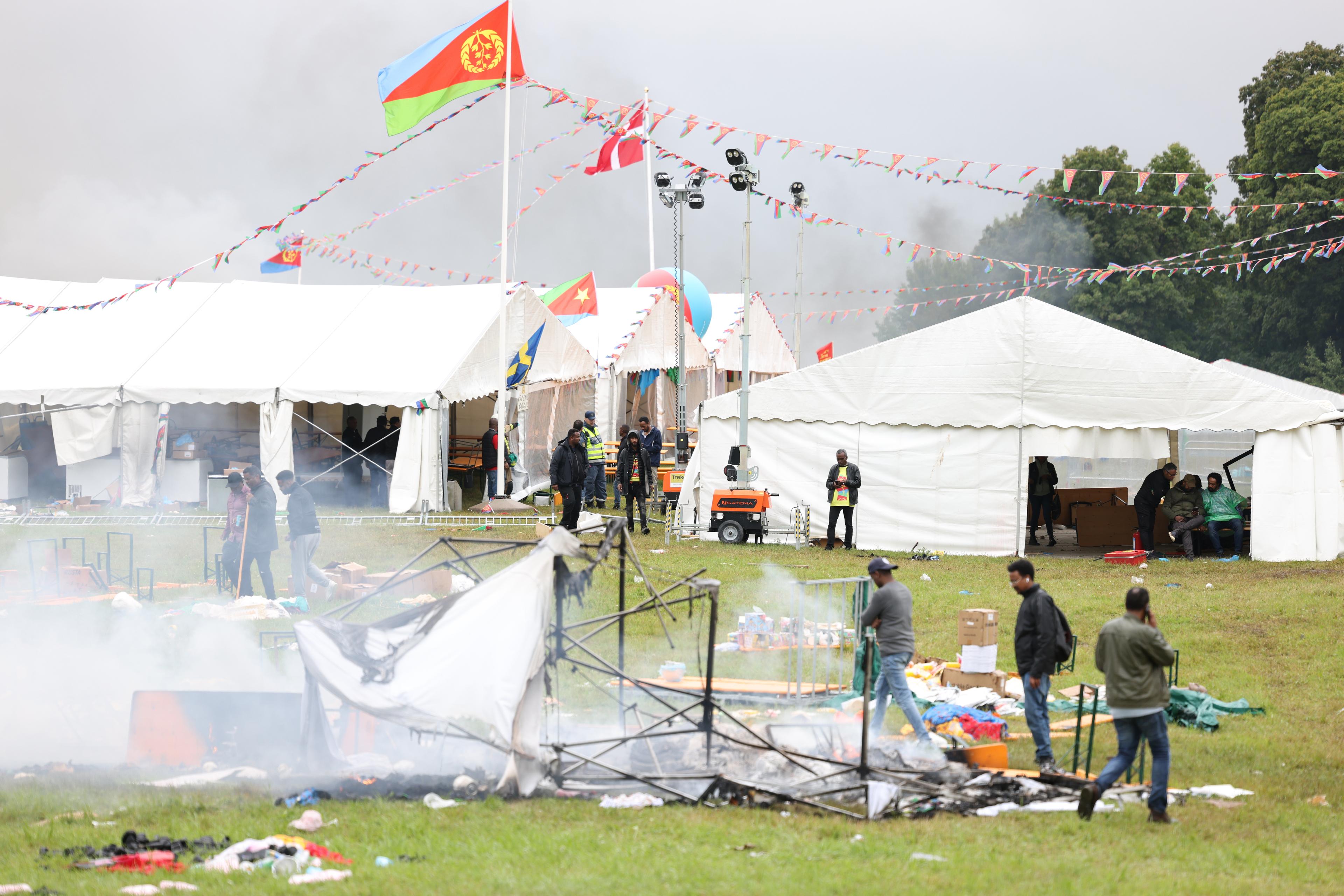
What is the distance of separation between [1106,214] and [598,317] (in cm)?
2701

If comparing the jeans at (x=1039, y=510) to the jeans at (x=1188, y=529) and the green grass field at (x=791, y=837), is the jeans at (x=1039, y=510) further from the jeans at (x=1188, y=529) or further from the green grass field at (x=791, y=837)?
the green grass field at (x=791, y=837)

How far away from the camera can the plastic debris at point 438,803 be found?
22.9ft

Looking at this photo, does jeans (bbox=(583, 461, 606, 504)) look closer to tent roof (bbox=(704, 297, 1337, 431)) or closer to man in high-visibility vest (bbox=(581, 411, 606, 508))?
man in high-visibility vest (bbox=(581, 411, 606, 508))

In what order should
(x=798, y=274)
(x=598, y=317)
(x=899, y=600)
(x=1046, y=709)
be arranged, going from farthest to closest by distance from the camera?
1. (x=798, y=274)
2. (x=598, y=317)
3. (x=899, y=600)
4. (x=1046, y=709)

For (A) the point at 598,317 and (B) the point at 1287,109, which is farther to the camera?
(B) the point at 1287,109

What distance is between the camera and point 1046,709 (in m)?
7.95

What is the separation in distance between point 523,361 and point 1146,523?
12.1 m

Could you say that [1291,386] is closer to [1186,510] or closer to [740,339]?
[1186,510]

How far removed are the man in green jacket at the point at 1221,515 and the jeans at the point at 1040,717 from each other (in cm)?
1203

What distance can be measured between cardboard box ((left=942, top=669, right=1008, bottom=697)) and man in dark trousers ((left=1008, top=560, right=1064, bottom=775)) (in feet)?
6.57

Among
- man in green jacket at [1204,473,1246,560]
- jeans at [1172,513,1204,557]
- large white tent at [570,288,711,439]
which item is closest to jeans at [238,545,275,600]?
jeans at [1172,513,1204,557]

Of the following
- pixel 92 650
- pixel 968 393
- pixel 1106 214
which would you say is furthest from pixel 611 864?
pixel 1106 214

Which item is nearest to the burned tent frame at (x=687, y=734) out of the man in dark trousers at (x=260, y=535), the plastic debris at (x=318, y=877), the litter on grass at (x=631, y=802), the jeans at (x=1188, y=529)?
the litter on grass at (x=631, y=802)

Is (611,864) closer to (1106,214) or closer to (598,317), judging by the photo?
(598,317)
